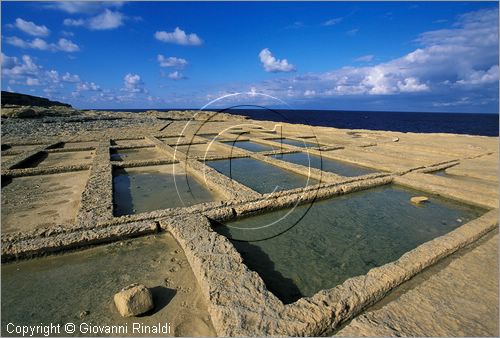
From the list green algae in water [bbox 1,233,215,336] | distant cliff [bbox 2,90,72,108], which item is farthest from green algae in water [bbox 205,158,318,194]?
distant cliff [bbox 2,90,72,108]

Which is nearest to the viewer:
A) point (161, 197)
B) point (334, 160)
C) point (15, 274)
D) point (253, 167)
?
point (15, 274)

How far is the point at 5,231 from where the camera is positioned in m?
4.46

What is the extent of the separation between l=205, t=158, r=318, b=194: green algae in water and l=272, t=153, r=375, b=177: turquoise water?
1449mm

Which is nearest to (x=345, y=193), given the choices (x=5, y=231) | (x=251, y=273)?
(x=251, y=273)

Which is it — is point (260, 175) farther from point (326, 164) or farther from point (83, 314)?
point (83, 314)

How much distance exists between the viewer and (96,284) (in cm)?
334

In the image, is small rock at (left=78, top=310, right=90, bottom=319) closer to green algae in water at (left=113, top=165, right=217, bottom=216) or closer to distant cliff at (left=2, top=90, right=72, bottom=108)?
green algae in water at (left=113, top=165, right=217, bottom=216)

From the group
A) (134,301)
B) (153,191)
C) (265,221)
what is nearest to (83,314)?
(134,301)

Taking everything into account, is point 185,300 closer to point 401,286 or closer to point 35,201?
point 401,286

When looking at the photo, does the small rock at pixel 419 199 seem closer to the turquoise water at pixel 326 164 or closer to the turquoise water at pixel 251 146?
the turquoise water at pixel 326 164

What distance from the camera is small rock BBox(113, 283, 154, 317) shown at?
276 cm

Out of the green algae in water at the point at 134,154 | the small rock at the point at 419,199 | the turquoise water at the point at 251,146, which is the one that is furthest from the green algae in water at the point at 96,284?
the turquoise water at the point at 251,146

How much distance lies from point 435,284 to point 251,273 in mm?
2101

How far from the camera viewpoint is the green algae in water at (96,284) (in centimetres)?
285
